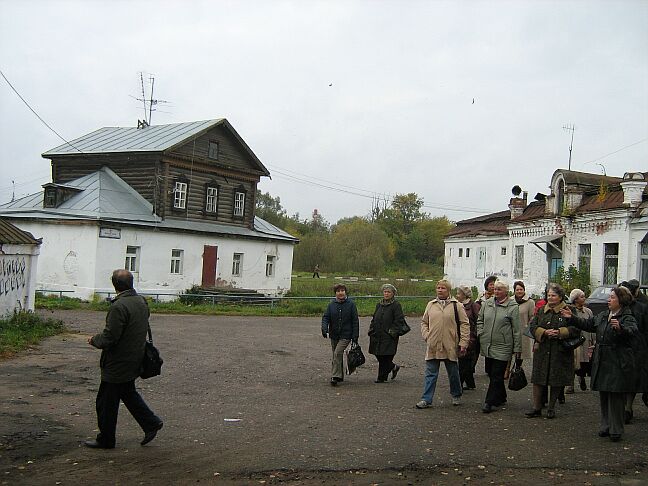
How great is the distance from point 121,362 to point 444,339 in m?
4.71

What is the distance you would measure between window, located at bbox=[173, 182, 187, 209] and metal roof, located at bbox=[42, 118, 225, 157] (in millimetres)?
2060

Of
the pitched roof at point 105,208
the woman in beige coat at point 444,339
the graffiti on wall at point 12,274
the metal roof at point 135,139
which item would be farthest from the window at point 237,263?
the woman in beige coat at point 444,339

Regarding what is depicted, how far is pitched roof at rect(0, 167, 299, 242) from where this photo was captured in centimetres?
3128

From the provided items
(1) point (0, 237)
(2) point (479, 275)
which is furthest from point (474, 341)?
(2) point (479, 275)

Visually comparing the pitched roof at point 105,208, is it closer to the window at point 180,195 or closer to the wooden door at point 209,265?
the window at point 180,195

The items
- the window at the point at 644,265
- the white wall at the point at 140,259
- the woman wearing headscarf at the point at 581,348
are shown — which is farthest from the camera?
the white wall at the point at 140,259

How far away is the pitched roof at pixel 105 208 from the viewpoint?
103ft

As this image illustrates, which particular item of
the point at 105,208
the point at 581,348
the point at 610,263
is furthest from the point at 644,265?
the point at 105,208

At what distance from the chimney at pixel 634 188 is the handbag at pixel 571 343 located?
65.3ft

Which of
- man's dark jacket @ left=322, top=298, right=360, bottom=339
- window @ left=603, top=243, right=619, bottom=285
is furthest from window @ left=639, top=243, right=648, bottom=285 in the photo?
man's dark jacket @ left=322, top=298, right=360, bottom=339

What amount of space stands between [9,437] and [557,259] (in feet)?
96.1

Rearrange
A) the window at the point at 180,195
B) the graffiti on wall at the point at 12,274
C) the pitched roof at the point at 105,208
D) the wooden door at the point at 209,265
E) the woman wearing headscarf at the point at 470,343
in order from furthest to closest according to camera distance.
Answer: the wooden door at the point at 209,265, the window at the point at 180,195, the pitched roof at the point at 105,208, the graffiti on wall at the point at 12,274, the woman wearing headscarf at the point at 470,343

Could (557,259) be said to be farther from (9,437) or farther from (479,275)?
(9,437)

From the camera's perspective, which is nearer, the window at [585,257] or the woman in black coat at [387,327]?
A: the woman in black coat at [387,327]
